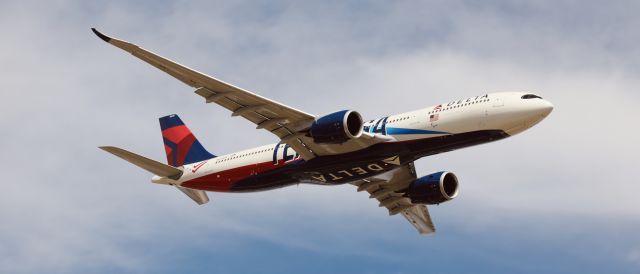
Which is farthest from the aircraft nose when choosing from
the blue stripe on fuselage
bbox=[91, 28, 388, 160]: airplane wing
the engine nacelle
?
the engine nacelle

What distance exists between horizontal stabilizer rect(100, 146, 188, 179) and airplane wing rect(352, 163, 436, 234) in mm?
11209

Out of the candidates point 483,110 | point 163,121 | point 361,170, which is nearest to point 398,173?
point 361,170

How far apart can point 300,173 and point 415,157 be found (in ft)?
21.5

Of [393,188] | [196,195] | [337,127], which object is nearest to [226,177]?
[196,195]

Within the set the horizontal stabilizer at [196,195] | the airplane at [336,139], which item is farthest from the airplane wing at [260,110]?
the horizontal stabilizer at [196,195]

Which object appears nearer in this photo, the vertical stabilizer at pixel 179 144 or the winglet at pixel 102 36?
the winglet at pixel 102 36

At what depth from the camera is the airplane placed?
168ft

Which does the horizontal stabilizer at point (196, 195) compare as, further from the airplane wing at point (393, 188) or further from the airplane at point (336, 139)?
the airplane wing at point (393, 188)

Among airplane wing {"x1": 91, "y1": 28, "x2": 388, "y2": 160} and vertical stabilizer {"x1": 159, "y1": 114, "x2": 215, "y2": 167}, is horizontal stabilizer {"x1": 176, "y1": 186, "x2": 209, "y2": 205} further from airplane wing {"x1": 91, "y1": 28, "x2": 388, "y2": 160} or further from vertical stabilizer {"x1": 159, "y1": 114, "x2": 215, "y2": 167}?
airplane wing {"x1": 91, "y1": 28, "x2": 388, "y2": 160}

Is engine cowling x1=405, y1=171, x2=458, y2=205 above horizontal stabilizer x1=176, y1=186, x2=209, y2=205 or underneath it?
above

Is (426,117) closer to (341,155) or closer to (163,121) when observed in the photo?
(341,155)

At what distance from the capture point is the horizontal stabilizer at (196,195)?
62531mm

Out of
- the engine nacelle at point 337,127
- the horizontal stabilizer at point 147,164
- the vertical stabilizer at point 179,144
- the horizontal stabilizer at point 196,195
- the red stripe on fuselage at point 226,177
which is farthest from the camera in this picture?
the vertical stabilizer at point 179,144

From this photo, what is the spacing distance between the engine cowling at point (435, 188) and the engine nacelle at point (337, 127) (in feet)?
34.9
